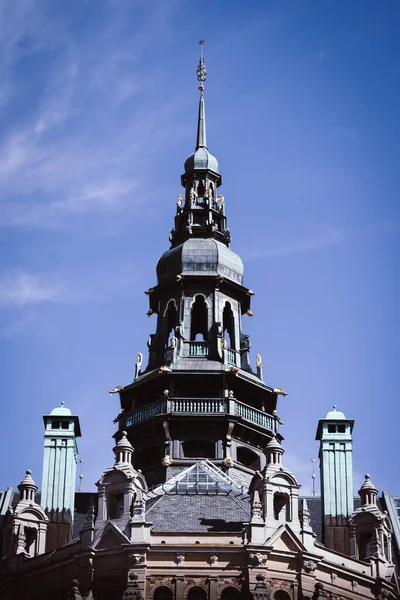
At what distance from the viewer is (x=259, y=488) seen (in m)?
111

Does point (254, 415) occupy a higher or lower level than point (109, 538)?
higher

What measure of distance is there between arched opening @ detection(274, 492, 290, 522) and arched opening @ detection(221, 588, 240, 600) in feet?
18.7

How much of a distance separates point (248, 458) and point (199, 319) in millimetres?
11626

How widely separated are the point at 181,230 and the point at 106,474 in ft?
92.8

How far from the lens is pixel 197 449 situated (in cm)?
12462

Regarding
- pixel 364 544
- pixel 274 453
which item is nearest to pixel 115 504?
pixel 274 453

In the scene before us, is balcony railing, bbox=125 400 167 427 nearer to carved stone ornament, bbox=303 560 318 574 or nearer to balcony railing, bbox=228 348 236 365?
balcony railing, bbox=228 348 236 365

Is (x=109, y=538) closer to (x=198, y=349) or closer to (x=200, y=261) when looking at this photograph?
(x=198, y=349)

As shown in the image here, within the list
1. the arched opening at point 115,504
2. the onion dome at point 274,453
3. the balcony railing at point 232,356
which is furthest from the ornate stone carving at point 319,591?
the balcony railing at point 232,356

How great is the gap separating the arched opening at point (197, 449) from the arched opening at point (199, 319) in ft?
28.0

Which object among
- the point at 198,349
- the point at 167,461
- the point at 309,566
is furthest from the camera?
the point at 198,349

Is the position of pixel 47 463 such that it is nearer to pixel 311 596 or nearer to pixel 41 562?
pixel 41 562

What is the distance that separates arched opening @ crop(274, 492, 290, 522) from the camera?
110 m

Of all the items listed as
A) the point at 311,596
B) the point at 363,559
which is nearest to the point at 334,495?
the point at 363,559
